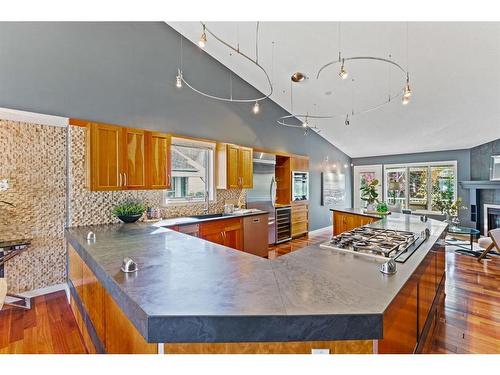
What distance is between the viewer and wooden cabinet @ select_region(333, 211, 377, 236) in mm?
4491

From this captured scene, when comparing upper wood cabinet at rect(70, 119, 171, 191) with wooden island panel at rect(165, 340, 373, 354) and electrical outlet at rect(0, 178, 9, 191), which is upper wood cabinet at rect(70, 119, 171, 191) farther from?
wooden island panel at rect(165, 340, 373, 354)

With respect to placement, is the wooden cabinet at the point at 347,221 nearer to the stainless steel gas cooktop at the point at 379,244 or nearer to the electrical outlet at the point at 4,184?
the stainless steel gas cooktop at the point at 379,244

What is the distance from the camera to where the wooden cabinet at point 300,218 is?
648 centimetres

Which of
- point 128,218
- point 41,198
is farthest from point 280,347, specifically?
point 41,198

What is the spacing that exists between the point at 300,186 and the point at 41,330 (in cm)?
562

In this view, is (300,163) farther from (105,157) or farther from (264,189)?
(105,157)

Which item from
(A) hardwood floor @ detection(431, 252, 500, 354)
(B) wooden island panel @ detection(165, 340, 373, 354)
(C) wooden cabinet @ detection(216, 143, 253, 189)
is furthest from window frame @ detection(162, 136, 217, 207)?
(A) hardwood floor @ detection(431, 252, 500, 354)

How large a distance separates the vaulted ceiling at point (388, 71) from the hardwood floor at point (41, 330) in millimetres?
4307

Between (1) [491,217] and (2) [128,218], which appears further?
(1) [491,217]

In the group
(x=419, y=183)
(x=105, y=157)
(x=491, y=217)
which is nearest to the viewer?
(x=105, y=157)

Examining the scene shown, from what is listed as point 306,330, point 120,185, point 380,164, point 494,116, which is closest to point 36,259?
point 120,185

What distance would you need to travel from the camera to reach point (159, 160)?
3816 millimetres

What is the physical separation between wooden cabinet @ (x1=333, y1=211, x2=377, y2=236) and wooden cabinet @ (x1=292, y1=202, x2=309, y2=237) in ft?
4.26
